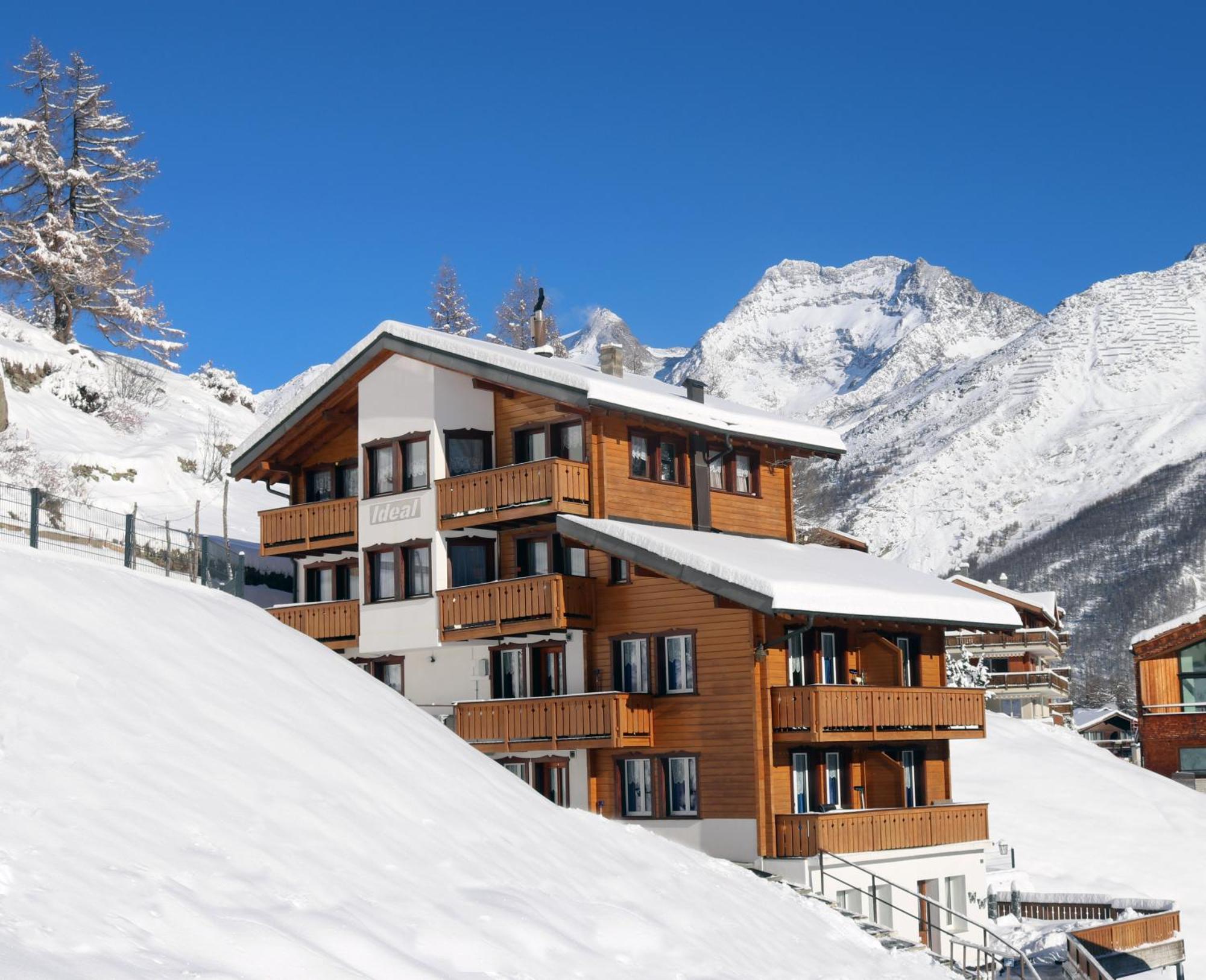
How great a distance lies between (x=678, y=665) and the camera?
1316 inches

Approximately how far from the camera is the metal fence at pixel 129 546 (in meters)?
27.9

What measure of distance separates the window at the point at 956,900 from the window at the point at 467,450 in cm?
1470

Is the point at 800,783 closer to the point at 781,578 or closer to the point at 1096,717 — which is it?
the point at 781,578

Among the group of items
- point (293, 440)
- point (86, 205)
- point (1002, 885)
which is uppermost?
point (86, 205)

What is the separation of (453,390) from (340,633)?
6.90 m

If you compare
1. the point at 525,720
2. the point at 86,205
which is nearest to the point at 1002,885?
the point at 525,720

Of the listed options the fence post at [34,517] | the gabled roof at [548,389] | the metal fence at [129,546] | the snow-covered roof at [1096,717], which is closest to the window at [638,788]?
the gabled roof at [548,389]

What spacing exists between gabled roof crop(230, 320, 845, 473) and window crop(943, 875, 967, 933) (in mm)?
11714

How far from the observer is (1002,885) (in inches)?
1551

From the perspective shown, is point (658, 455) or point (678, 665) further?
point (658, 455)

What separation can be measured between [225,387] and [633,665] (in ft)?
184

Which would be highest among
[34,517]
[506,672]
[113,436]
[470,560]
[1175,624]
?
[113,436]

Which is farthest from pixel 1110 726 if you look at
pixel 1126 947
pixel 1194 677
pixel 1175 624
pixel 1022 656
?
pixel 1126 947

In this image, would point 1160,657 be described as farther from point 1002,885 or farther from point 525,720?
point 525,720
